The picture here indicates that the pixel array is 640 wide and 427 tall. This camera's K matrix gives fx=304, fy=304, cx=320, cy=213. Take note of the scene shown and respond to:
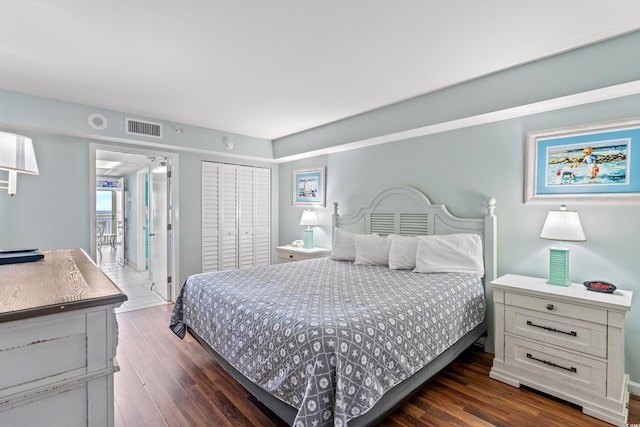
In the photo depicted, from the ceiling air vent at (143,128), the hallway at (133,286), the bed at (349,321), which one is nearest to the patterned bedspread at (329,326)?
the bed at (349,321)

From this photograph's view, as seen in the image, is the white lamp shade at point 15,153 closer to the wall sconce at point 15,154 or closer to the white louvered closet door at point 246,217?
the wall sconce at point 15,154

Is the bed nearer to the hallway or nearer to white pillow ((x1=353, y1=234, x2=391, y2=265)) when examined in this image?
white pillow ((x1=353, y1=234, x2=391, y2=265))

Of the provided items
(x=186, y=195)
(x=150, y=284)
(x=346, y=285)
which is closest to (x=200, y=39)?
(x=346, y=285)

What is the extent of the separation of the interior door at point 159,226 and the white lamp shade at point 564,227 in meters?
4.41

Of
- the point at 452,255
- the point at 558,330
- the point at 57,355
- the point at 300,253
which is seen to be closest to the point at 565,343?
the point at 558,330

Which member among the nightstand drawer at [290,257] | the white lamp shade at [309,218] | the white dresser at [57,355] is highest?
the white lamp shade at [309,218]

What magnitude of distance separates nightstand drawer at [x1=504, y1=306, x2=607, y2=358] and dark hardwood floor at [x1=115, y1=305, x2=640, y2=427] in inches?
15.9

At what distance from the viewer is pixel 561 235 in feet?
7.32

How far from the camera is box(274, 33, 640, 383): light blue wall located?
86.5 inches

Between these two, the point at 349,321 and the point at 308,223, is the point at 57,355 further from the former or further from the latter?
the point at 308,223

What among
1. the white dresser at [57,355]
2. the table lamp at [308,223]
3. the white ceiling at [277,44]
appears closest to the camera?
the white dresser at [57,355]

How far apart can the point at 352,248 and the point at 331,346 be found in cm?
207

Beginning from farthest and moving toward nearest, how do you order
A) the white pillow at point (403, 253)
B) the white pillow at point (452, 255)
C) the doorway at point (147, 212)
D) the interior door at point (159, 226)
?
the interior door at point (159, 226), the doorway at point (147, 212), the white pillow at point (403, 253), the white pillow at point (452, 255)

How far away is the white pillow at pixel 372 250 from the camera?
10.5 feet
